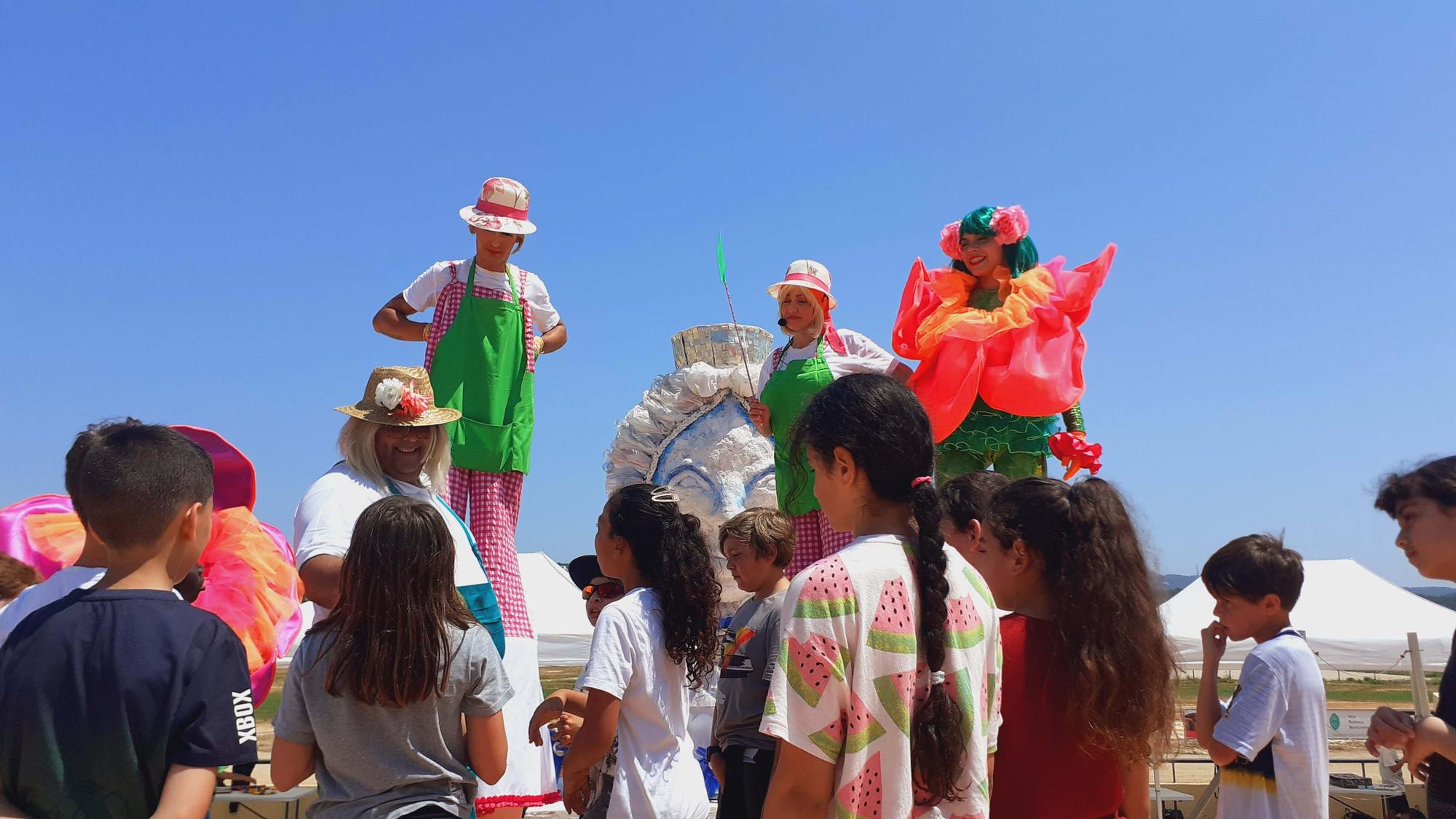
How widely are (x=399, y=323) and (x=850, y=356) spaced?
1911 mm

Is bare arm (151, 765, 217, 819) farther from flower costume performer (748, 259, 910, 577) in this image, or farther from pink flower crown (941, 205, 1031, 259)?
pink flower crown (941, 205, 1031, 259)

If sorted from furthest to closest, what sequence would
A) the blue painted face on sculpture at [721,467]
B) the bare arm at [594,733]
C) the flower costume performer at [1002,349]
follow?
the blue painted face on sculpture at [721,467], the flower costume performer at [1002,349], the bare arm at [594,733]

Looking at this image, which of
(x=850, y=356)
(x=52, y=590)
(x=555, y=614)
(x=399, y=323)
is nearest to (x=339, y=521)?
(x=52, y=590)

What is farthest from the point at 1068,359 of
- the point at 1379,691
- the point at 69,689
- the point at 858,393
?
the point at 1379,691

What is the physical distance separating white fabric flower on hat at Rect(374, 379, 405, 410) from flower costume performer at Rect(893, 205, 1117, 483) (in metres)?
2.20

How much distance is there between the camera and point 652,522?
3.01 m

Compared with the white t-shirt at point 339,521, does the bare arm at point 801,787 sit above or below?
below

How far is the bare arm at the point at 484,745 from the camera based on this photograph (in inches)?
94.6

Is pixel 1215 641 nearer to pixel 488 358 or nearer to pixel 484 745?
pixel 484 745

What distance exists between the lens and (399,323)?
4.66m

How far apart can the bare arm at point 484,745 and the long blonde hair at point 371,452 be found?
1.10m

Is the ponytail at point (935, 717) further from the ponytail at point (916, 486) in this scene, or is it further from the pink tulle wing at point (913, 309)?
the pink tulle wing at point (913, 309)

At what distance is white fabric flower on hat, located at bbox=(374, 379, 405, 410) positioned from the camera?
332cm

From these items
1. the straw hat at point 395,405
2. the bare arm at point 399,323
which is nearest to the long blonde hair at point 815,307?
the bare arm at point 399,323
